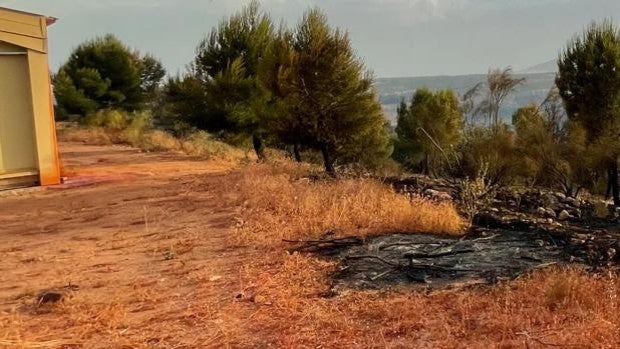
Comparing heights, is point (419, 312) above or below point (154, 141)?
below

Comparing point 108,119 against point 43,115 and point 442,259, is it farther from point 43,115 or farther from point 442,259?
point 442,259

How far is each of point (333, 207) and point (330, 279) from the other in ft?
8.58

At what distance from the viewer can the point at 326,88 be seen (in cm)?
1566

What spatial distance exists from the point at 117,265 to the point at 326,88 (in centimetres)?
1001

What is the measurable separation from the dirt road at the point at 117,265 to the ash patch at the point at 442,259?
4.21 feet

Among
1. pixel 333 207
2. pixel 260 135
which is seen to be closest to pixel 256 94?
pixel 260 135

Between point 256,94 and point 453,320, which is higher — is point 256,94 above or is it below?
above

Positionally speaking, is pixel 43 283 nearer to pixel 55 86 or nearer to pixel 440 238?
pixel 440 238

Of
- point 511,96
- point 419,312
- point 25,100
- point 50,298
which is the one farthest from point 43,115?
point 511,96

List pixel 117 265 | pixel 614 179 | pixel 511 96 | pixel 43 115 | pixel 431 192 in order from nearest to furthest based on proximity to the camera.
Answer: pixel 117 265
pixel 431 192
pixel 43 115
pixel 614 179
pixel 511 96

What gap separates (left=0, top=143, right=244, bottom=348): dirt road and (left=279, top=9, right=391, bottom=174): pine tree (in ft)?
13.9

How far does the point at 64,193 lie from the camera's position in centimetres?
1257

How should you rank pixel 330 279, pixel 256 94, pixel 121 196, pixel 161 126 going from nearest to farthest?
pixel 330 279, pixel 121 196, pixel 256 94, pixel 161 126

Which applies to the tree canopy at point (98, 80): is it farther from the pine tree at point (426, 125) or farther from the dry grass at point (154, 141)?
the pine tree at point (426, 125)
